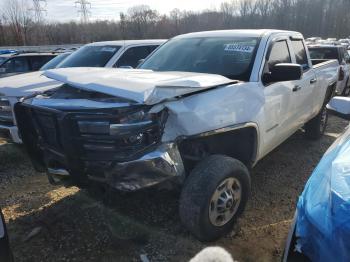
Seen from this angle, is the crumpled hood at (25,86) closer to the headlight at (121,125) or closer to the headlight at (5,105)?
the headlight at (5,105)

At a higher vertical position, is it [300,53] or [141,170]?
[300,53]

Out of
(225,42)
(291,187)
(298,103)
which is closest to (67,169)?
(225,42)

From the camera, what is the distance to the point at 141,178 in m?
2.91

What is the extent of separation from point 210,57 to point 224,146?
111 centimetres

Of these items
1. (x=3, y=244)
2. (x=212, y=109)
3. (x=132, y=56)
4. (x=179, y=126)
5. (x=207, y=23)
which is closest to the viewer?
(x=3, y=244)

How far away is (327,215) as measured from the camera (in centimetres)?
185

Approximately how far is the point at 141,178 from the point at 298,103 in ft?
9.46

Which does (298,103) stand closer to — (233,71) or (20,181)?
(233,71)

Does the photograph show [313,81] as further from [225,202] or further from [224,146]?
[225,202]

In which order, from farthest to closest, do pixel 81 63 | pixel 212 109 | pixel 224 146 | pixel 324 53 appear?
pixel 324 53
pixel 81 63
pixel 224 146
pixel 212 109

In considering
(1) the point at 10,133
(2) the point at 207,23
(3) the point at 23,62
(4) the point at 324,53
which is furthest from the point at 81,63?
(2) the point at 207,23

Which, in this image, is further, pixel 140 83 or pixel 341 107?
pixel 341 107

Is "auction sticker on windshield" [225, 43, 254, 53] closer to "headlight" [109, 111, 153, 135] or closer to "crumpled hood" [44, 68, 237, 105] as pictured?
"crumpled hood" [44, 68, 237, 105]

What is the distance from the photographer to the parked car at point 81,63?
5.42m
